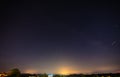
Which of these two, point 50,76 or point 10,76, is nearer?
point 10,76

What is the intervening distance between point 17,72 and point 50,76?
107ft

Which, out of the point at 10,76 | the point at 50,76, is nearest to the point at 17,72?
the point at 10,76

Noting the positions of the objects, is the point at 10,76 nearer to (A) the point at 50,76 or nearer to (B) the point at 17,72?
(B) the point at 17,72

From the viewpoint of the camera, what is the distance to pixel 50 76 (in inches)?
4380

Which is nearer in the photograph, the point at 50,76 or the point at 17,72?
the point at 17,72

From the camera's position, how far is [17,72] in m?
82.1

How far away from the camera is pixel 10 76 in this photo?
77812 millimetres

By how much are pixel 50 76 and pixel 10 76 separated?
37140 millimetres

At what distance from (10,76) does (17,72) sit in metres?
4.74
